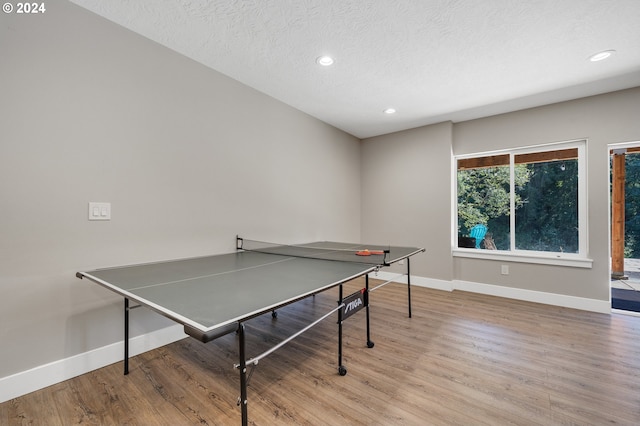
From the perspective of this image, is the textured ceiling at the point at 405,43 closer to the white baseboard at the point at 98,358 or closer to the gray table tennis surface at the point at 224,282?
the gray table tennis surface at the point at 224,282

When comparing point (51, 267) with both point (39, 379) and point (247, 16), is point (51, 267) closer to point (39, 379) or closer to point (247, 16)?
point (39, 379)

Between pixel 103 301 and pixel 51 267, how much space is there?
0.41 meters

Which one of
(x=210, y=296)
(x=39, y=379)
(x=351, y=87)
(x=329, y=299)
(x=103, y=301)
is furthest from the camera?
(x=329, y=299)

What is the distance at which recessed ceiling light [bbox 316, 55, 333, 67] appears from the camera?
2.38 meters

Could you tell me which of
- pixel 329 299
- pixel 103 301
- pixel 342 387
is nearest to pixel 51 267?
pixel 103 301

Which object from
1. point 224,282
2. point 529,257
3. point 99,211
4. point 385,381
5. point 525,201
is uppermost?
point 525,201

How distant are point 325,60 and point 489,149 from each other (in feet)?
9.39

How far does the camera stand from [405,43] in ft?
7.15

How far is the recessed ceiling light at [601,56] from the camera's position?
2.27m

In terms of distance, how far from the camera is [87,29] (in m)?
1.89

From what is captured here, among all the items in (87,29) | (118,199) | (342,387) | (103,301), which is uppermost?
(87,29)

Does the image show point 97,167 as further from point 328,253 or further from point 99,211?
point 328,253

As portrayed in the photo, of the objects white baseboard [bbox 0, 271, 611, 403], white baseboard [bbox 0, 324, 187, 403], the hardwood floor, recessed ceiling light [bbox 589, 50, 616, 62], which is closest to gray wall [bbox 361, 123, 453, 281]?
white baseboard [bbox 0, 271, 611, 403]

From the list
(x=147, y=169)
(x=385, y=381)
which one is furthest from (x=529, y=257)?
(x=147, y=169)
